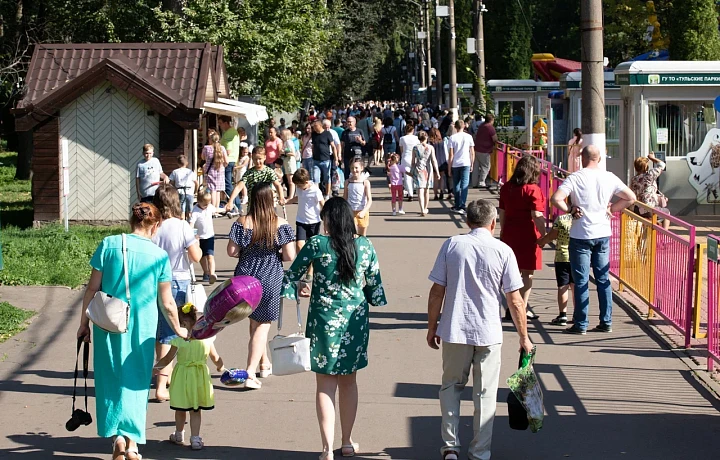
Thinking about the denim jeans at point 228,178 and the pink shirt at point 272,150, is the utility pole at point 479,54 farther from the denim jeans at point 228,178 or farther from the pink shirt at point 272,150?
the denim jeans at point 228,178

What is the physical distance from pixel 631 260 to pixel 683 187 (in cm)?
852

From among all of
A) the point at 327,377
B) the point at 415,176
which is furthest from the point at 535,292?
the point at 415,176

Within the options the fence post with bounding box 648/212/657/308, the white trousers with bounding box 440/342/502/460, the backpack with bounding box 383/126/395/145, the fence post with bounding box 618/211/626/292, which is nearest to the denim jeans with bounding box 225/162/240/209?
the backpack with bounding box 383/126/395/145

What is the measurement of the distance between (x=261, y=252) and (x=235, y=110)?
560 inches

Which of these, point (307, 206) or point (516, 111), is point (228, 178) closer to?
point (307, 206)

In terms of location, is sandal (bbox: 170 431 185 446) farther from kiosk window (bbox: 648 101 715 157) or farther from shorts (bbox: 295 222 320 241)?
kiosk window (bbox: 648 101 715 157)

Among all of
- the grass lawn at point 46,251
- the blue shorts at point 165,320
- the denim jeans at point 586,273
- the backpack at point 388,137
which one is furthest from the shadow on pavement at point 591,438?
the backpack at point 388,137

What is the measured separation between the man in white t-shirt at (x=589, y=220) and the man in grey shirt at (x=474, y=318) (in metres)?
3.43

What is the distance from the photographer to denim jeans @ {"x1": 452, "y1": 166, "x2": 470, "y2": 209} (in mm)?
20234

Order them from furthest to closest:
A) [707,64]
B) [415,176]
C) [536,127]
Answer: [536,127] < [415,176] < [707,64]

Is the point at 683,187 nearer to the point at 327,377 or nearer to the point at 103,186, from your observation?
the point at 103,186

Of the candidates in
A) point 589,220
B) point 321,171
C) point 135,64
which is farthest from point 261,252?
point 321,171

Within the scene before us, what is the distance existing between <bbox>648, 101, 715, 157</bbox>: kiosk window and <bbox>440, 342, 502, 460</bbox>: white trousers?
13801mm

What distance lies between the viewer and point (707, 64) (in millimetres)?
18609
